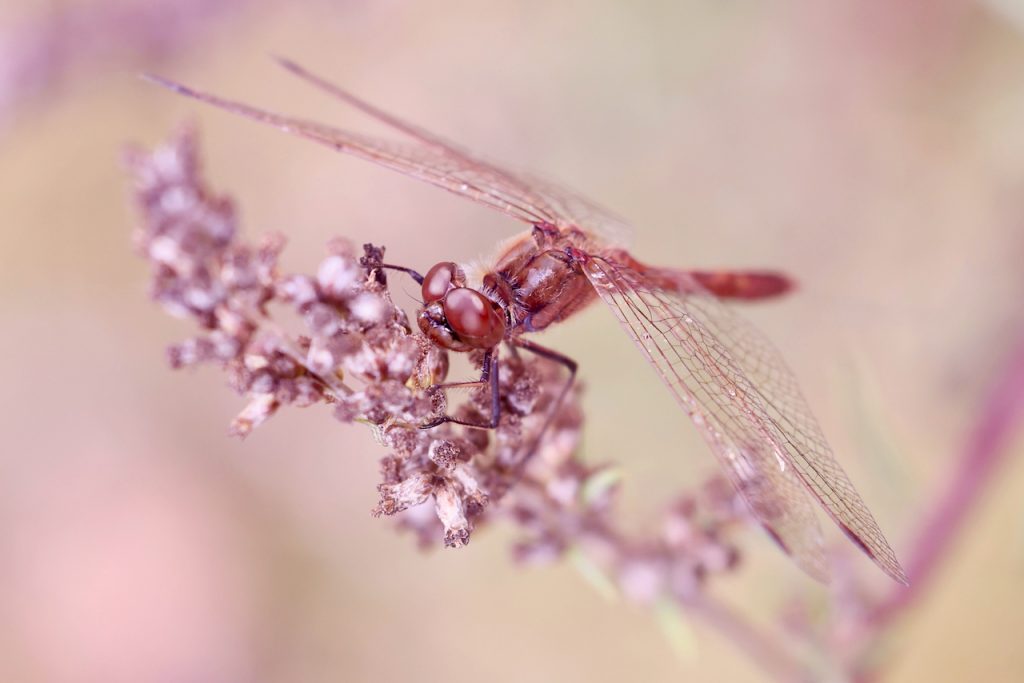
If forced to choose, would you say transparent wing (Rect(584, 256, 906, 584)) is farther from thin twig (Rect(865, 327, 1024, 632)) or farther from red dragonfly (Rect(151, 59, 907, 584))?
thin twig (Rect(865, 327, 1024, 632))

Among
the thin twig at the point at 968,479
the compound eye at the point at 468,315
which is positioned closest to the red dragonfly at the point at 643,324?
the compound eye at the point at 468,315

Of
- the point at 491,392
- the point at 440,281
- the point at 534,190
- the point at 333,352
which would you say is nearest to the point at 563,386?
the point at 491,392

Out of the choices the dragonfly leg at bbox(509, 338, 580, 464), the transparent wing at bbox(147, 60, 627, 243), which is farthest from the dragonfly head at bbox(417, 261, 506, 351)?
the transparent wing at bbox(147, 60, 627, 243)

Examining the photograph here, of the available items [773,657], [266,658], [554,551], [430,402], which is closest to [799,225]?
[773,657]

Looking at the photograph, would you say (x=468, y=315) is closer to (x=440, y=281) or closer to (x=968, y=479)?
(x=440, y=281)

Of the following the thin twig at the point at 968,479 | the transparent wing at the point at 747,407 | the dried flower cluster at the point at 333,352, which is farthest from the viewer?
the thin twig at the point at 968,479

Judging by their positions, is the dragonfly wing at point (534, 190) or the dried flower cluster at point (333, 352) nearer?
the dried flower cluster at point (333, 352)

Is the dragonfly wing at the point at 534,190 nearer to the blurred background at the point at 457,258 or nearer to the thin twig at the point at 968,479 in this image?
the blurred background at the point at 457,258
